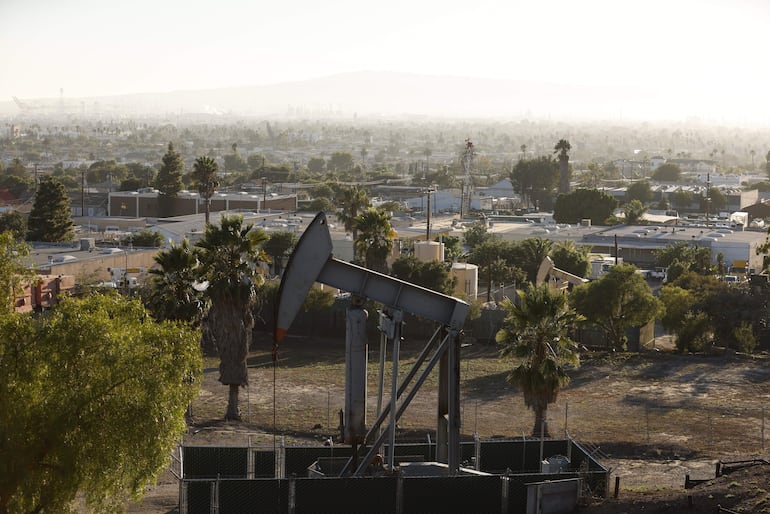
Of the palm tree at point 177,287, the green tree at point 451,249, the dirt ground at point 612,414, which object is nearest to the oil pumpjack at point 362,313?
the dirt ground at point 612,414

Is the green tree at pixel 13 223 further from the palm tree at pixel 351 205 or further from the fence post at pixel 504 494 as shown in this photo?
the fence post at pixel 504 494

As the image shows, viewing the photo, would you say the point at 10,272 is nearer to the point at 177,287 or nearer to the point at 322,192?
the point at 177,287

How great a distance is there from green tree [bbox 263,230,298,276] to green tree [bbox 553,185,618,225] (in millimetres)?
39989

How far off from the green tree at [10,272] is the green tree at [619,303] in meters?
29.0

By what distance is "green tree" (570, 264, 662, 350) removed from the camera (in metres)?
46.7

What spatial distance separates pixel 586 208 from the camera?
103m

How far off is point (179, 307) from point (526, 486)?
545 inches

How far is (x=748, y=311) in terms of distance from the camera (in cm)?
4703

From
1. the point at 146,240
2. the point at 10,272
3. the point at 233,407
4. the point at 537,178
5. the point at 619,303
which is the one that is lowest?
the point at 233,407

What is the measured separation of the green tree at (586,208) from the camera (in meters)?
103

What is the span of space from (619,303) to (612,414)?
11654 millimetres

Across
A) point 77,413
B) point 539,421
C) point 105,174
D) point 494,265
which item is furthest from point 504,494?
point 105,174

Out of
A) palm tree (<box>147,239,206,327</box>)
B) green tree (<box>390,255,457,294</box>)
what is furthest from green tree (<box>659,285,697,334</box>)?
palm tree (<box>147,239,206,327</box>)

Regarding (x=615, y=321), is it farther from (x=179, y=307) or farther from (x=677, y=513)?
(x=677, y=513)
